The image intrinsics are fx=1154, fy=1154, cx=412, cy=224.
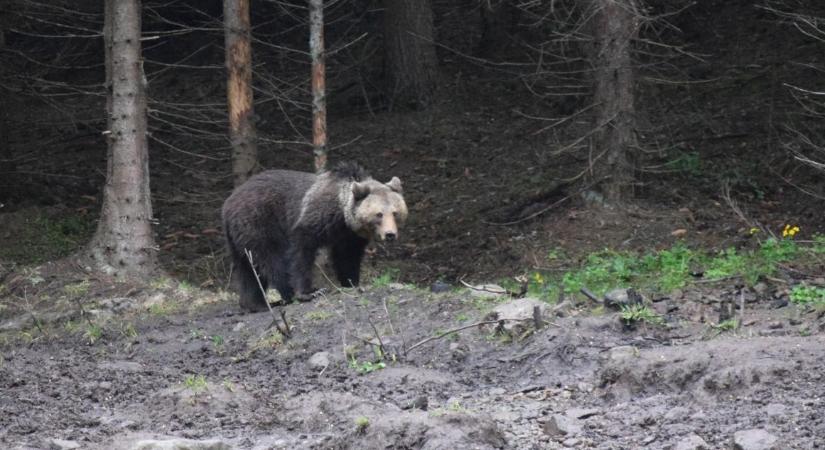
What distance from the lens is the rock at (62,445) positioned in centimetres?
679

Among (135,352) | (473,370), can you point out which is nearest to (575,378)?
(473,370)

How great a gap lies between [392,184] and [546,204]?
12.2ft

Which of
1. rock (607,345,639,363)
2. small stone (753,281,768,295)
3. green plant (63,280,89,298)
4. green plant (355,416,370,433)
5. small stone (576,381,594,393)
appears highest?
small stone (753,281,768,295)

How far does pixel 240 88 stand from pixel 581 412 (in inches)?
342

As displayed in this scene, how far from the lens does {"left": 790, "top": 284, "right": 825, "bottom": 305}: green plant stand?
9.03m

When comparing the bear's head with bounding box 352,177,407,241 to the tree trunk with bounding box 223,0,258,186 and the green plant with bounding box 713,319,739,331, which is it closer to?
the tree trunk with bounding box 223,0,258,186

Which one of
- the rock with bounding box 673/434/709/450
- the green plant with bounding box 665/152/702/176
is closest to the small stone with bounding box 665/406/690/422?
the rock with bounding box 673/434/709/450

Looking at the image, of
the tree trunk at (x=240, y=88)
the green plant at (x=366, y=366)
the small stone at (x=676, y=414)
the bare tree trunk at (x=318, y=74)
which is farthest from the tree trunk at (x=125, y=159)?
the small stone at (x=676, y=414)

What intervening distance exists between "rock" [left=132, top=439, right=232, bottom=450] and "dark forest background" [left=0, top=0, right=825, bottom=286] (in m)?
7.30

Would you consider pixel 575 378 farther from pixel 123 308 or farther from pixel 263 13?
pixel 263 13

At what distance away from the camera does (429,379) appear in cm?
813

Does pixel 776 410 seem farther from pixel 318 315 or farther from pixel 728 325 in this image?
pixel 318 315

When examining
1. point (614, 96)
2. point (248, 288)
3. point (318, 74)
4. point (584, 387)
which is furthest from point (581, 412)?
point (318, 74)

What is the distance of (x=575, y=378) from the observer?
26.2ft
